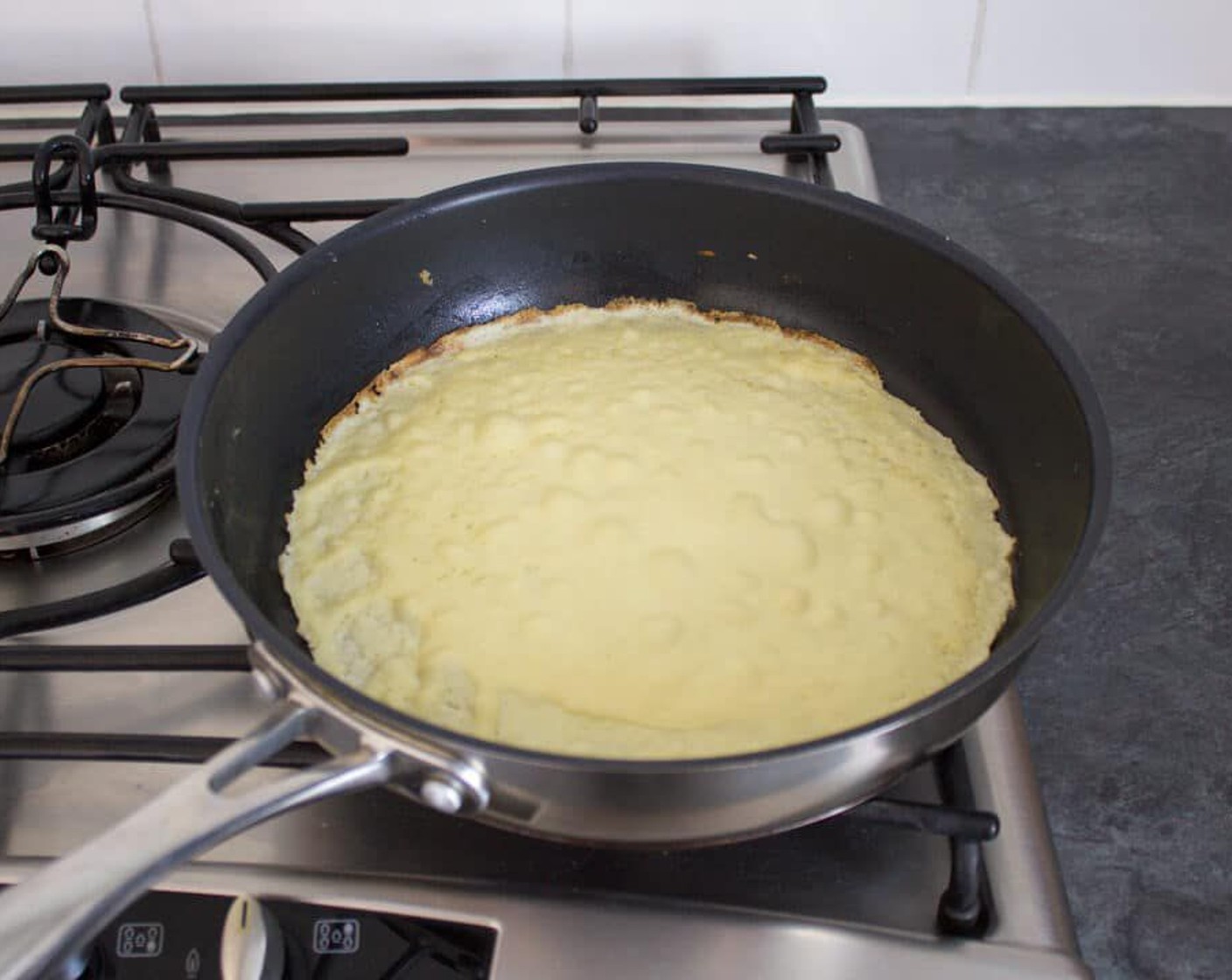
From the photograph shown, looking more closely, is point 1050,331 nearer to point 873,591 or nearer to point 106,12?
point 873,591

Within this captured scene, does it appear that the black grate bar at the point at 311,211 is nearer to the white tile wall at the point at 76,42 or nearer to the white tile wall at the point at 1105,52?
the white tile wall at the point at 76,42

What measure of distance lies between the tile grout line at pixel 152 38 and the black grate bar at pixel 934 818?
1.00 meters

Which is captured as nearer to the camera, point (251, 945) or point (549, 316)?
point (251, 945)

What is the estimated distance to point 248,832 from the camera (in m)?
0.63

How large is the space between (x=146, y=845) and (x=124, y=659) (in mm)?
206

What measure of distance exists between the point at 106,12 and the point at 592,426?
700 mm

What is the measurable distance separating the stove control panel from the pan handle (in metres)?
0.09

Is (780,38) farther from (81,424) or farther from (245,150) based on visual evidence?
(81,424)

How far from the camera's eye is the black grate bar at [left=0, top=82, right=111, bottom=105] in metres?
1.07

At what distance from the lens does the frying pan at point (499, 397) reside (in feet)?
1.59

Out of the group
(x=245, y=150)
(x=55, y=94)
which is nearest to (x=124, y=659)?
(x=245, y=150)

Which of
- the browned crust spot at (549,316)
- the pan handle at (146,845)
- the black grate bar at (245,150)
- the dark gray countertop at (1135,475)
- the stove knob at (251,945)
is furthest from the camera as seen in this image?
the black grate bar at (245,150)

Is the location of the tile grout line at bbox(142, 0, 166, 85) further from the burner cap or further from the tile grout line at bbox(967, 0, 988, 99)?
the tile grout line at bbox(967, 0, 988, 99)

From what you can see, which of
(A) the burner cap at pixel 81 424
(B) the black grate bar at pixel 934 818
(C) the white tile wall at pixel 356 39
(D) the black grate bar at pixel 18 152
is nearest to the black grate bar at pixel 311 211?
(A) the burner cap at pixel 81 424
